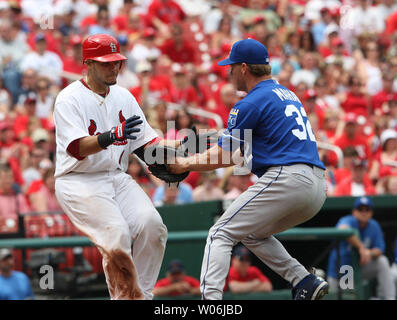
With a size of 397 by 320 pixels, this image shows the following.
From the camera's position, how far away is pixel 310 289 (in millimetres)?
5824

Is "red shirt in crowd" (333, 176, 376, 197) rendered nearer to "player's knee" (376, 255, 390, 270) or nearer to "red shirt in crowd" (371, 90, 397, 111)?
"player's knee" (376, 255, 390, 270)

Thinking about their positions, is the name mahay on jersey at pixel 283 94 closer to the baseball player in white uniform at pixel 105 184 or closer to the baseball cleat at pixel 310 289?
the baseball player in white uniform at pixel 105 184

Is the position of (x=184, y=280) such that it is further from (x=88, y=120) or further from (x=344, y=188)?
(x=88, y=120)

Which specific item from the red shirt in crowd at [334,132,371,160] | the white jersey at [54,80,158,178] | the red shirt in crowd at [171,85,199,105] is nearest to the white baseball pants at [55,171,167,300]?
the white jersey at [54,80,158,178]

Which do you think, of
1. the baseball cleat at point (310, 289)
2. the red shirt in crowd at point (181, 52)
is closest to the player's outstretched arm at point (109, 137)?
the baseball cleat at point (310, 289)

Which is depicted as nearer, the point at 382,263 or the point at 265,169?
the point at 265,169

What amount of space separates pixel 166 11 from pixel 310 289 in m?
10.2

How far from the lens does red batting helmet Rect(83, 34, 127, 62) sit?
6012 millimetres

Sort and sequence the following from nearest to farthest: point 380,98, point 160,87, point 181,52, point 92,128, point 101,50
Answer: point 101,50
point 92,128
point 160,87
point 380,98
point 181,52

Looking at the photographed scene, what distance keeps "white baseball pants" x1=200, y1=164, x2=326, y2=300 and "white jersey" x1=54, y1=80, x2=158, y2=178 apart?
1064mm

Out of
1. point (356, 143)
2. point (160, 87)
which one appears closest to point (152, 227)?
point (356, 143)

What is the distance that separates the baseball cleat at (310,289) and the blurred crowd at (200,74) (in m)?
4.19

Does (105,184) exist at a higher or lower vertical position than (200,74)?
lower
